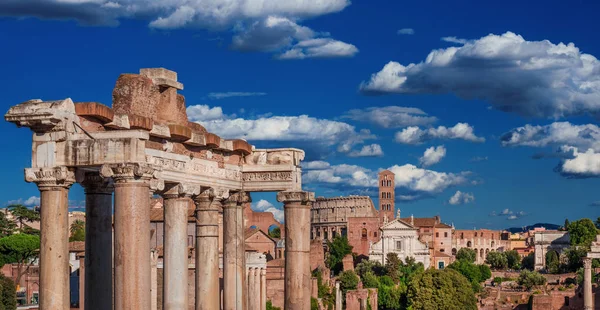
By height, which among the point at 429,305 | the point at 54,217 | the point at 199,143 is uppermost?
the point at 199,143

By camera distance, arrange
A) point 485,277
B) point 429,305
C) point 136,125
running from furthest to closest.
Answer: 1. point 485,277
2. point 429,305
3. point 136,125

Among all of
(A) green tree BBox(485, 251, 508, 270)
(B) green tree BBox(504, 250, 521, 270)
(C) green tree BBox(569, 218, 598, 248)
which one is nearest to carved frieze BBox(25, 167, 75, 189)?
(C) green tree BBox(569, 218, 598, 248)

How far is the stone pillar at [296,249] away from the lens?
1858 centimetres

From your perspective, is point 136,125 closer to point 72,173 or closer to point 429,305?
point 72,173

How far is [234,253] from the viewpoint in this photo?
63.4 ft

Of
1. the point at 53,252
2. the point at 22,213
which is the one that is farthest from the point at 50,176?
the point at 22,213

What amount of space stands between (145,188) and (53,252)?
5.02 ft

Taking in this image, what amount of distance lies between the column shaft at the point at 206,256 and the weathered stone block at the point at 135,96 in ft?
8.20

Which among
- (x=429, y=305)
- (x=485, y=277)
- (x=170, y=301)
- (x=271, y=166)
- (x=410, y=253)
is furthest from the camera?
(x=410, y=253)

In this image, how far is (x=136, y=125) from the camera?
1500 cm

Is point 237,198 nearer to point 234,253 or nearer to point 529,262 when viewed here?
point 234,253

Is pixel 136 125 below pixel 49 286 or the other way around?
Answer: the other way around

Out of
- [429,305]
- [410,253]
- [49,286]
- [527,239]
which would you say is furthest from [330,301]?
[527,239]

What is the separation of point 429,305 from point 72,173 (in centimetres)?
6359
